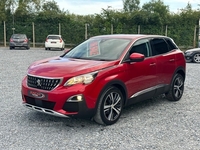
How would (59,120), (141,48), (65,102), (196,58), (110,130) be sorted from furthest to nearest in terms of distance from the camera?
(196,58) < (141,48) < (59,120) < (110,130) < (65,102)

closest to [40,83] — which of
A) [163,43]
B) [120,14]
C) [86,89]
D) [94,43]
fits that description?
[86,89]

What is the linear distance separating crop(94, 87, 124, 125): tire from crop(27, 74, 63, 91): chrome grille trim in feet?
2.69

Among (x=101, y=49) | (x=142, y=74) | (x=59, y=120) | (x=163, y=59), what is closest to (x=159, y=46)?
(x=163, y=59)

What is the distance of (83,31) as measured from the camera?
1076 inches

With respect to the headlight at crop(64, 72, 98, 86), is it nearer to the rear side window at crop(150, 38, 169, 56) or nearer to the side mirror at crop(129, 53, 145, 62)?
the side mirror at crop(129, 53, 145, 62)

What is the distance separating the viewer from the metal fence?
24.7 meters

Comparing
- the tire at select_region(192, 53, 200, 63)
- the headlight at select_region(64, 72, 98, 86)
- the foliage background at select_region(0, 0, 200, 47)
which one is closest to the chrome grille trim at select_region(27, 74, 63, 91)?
the headlight at select_region(64, 72, 98, 86)

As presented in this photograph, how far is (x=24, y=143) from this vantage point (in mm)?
4016

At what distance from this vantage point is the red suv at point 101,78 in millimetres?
4363

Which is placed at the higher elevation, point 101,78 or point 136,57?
point 136,57

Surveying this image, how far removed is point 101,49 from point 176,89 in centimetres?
241

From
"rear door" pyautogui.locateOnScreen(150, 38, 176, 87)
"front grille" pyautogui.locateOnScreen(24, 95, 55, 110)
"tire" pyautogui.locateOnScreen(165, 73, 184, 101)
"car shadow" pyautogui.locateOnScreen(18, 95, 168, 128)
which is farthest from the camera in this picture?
"tire" pyautogui.locateOnScreen(165, 73, 184, 101)

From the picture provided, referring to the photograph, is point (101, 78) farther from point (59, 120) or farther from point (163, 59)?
point (163, 59)

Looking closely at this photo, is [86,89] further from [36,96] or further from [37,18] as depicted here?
[37,18]
